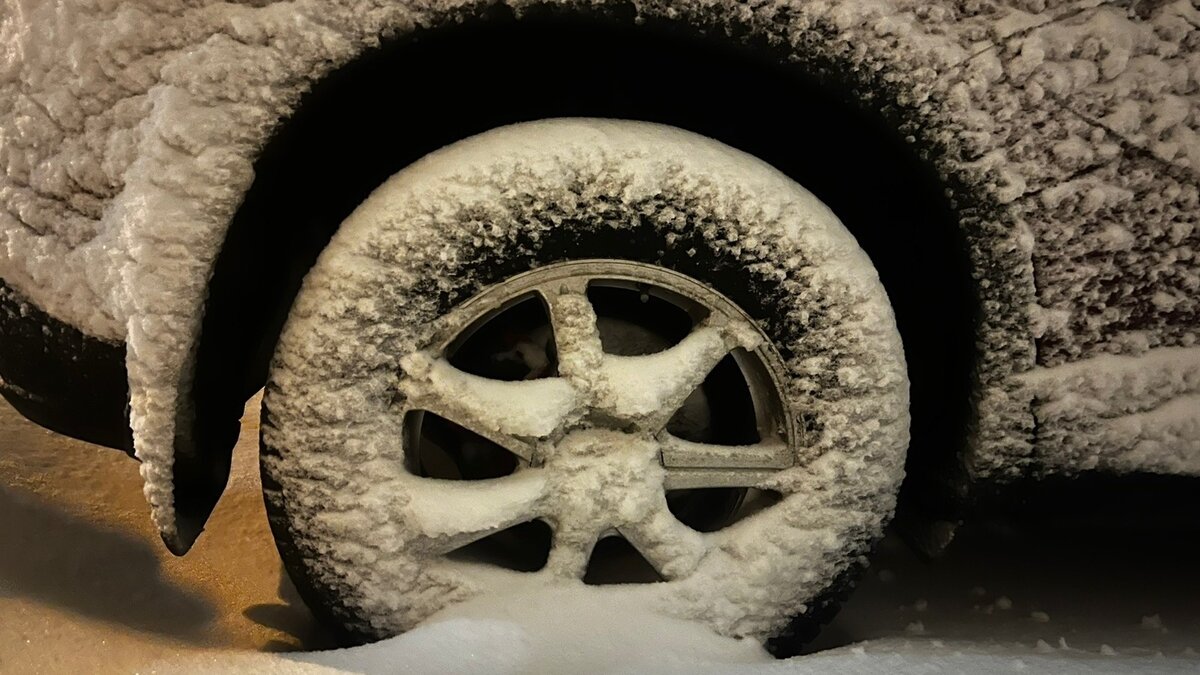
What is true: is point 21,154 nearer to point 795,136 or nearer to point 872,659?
point 795,136

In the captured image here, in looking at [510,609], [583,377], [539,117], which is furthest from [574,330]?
[510,609]

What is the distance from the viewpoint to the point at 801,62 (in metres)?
0.88

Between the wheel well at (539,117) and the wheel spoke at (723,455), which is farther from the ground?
the wheel well at (539,117)

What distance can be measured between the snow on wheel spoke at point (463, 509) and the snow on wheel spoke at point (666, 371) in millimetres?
154

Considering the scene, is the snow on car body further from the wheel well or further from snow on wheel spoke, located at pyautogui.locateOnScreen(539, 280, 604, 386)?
snow on wheel spoke, located at pyautogui.locateOnScreen(539, 280, 604, 386)

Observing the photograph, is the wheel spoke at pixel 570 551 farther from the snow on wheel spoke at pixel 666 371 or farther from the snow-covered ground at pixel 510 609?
the snow on wheel spoke at pixel 666 371

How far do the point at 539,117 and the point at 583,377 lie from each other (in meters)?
0.33

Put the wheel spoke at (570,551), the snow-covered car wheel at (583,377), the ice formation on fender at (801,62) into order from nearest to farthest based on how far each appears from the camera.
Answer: the ice formation on fender at (801,62), the snow-covered car wheel at (583,377), the wheel spoke at (570,551)

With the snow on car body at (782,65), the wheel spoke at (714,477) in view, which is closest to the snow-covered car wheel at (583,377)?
the wheel spoke at (714,477)

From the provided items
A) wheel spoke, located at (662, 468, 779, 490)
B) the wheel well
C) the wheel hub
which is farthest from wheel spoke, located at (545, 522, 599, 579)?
the wheel well

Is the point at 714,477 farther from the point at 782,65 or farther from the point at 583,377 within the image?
the point at 782,65

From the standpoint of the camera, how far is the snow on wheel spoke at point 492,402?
0.97 m

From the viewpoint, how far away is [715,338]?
1016 millimetres

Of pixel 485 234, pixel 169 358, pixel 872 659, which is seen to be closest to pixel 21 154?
pixel 169 358
